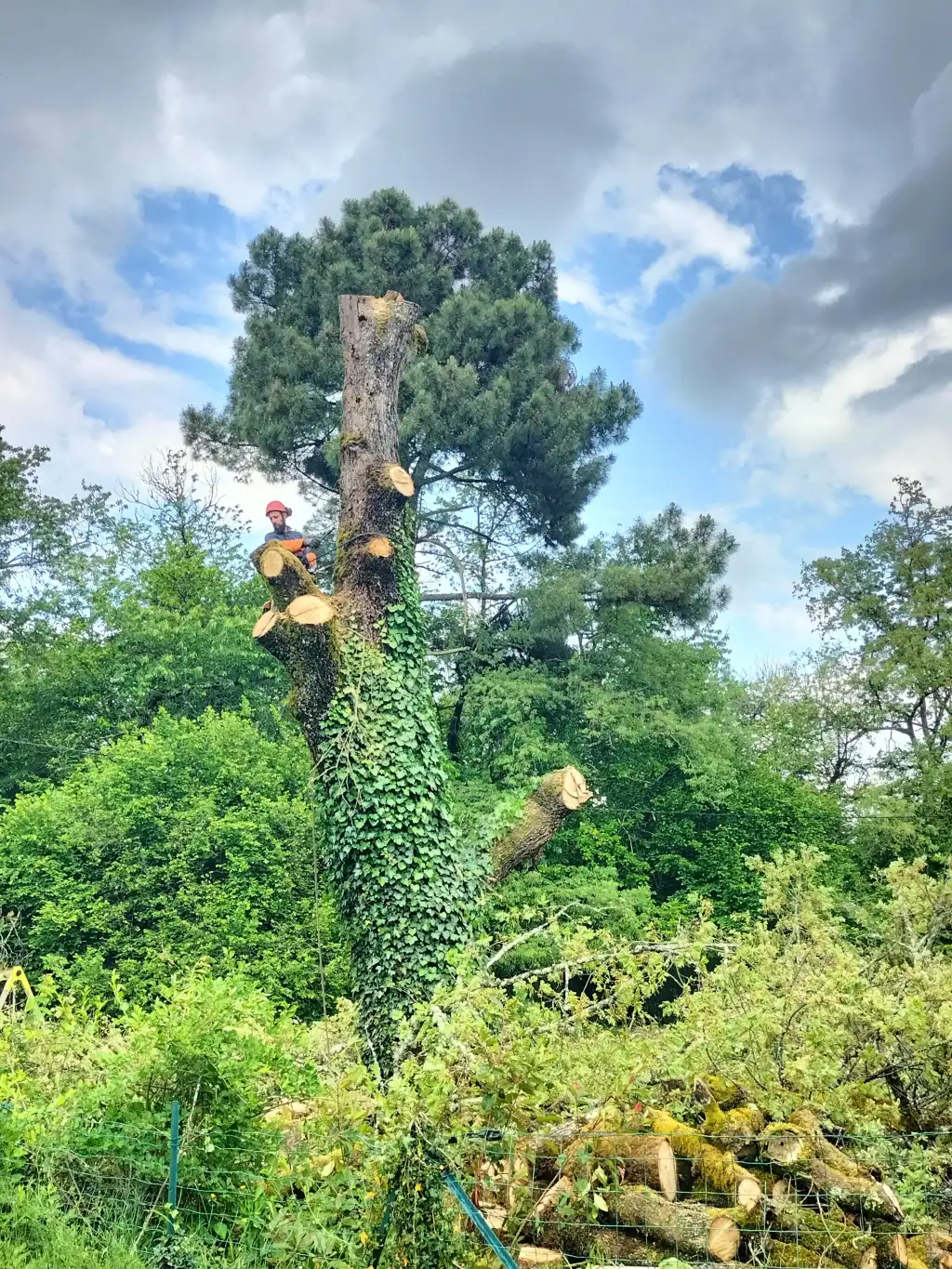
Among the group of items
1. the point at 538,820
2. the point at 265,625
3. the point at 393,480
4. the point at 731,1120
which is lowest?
the point at 731,1120

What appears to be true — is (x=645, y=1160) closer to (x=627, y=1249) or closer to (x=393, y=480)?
(x=627, y=1249)

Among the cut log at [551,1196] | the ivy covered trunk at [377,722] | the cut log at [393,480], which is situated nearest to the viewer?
the cut log at [551,1196]

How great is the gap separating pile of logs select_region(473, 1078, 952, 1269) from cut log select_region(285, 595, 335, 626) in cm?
388

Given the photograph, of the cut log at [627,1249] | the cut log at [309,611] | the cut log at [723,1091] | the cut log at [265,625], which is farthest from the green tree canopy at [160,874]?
the cut log at [627,1249]

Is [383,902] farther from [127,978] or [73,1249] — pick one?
[127,978]

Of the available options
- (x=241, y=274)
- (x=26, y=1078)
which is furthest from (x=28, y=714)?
(x=26, y=1078)

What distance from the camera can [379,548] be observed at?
7.41 m

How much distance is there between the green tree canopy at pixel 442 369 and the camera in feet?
48.2

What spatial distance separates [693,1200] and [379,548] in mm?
4657

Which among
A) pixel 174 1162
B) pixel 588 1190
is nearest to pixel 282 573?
pixel 174 1162

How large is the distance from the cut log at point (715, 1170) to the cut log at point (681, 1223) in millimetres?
109

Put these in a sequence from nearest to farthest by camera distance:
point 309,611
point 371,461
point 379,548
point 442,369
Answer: point 309,611
point 379,548
point 371,461
point 442,369

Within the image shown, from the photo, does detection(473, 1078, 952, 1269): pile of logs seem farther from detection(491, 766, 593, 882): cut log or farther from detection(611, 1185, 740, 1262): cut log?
detection(491, 766, 593, 882): cut log

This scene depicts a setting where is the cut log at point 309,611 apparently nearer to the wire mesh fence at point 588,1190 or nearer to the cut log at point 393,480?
the cut log at point 393,480
